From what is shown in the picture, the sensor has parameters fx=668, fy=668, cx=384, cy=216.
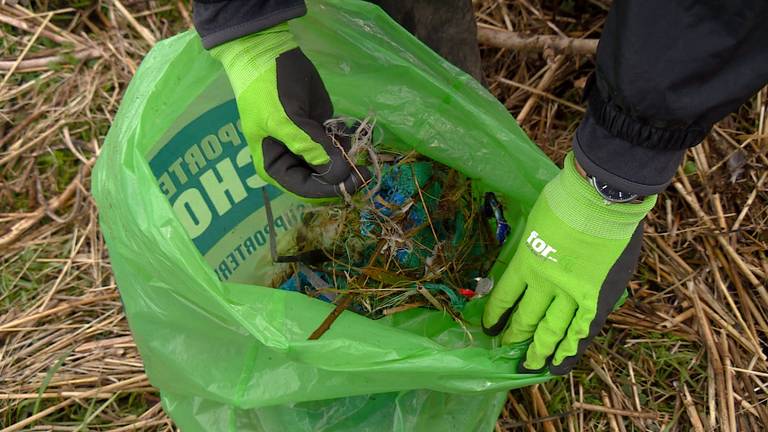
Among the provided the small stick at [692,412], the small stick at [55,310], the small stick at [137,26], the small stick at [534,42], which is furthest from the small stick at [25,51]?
the small stick at [692,412]

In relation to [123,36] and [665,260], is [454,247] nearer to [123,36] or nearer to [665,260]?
[665,260]

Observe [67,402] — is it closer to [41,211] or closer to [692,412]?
[41,211]

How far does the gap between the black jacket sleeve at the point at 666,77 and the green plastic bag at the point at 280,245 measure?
0.73 feet

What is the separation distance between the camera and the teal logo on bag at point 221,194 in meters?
0.92

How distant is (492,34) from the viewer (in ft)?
4.05

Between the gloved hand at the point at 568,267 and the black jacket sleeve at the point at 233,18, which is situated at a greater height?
the black jacket sleeve at the point at 233,18

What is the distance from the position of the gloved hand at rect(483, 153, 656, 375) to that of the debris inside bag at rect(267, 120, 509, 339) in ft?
0.29

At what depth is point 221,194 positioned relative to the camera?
985 mm

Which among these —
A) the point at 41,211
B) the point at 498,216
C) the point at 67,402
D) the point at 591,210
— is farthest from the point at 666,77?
the point at 41,211

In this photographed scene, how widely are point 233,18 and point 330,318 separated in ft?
1.19

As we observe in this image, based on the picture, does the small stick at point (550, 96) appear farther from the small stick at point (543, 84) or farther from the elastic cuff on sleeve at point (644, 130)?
the elastic cuff on sleeve at point (644, 130)

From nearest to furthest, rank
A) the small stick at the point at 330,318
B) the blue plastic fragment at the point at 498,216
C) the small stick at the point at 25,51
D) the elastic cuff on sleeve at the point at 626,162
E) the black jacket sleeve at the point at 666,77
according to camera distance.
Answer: the black jacket sleeve at the point at 666,77 → the elastic cuff on sleeve at the point at 626,162 → the small stick at the point at 330,318 → the blue plastic fragment at the point at 498,216 → the small stick at the point at 25,51

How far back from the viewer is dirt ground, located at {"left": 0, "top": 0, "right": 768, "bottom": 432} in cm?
103

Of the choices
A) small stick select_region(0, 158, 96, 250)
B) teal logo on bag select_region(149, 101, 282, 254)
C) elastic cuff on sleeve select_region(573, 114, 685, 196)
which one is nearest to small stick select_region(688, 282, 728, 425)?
elastic cuff on sleeve select_region(573, 114, 685, 196)
